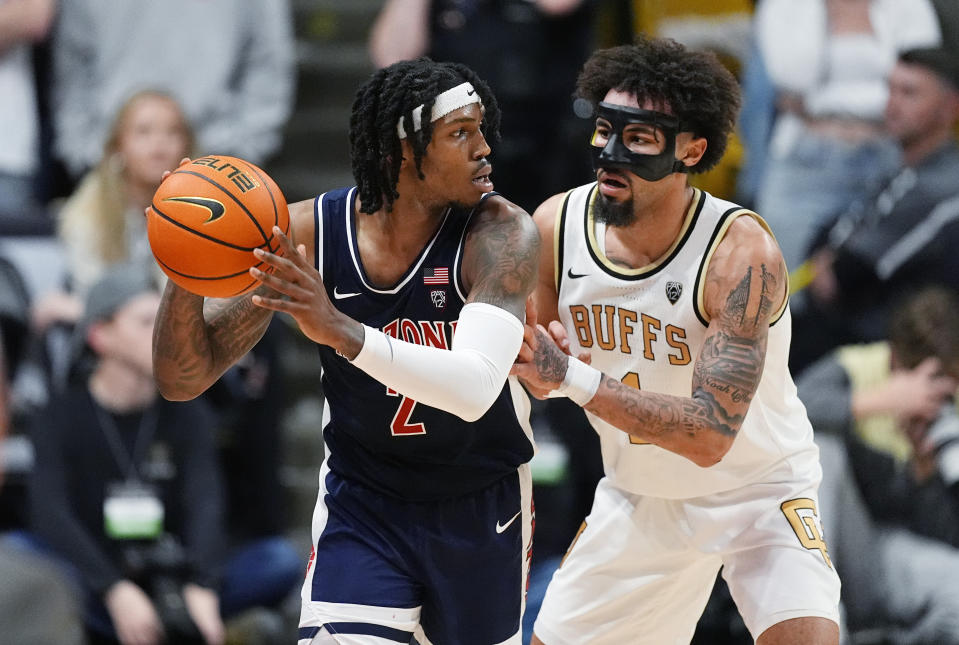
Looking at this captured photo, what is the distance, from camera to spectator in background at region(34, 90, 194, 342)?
22.7ft

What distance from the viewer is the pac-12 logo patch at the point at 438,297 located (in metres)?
3.88

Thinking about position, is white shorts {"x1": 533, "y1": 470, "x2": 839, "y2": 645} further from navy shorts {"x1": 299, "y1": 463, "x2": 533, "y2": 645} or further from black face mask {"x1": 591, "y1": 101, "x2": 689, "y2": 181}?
black face mask {"x1": 591, "y1": 101, "x2": 689, "y2": 181}

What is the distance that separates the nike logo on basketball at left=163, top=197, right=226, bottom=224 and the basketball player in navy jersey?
0.88ft

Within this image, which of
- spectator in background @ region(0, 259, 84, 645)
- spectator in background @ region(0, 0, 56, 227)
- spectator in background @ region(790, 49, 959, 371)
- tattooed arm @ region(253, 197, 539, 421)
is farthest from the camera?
spectator in background @ region(0, 0, 56, 227)

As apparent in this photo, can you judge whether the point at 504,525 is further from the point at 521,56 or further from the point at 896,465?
the point at 521,56

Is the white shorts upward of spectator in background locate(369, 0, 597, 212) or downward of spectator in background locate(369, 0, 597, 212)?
downward

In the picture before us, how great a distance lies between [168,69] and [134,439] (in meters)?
2.25

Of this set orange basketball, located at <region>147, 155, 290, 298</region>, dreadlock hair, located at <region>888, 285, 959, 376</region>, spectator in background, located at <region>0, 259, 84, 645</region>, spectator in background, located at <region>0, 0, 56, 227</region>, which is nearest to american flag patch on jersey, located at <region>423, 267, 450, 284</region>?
orange basketball, located at <region>147, 155, 290, 298</region>

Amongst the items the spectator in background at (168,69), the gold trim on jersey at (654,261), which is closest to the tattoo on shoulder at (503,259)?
the gold trim on jersey at (654,261)

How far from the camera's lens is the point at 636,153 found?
13.6ft

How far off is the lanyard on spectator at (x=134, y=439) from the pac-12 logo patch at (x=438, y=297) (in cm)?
280

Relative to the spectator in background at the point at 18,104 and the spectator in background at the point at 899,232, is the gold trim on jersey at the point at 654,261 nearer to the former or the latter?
the spectator in background at the point at 899,232

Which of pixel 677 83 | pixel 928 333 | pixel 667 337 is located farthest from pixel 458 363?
pixel 928 333

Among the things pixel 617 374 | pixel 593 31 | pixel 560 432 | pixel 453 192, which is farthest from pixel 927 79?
pixel 453 192
